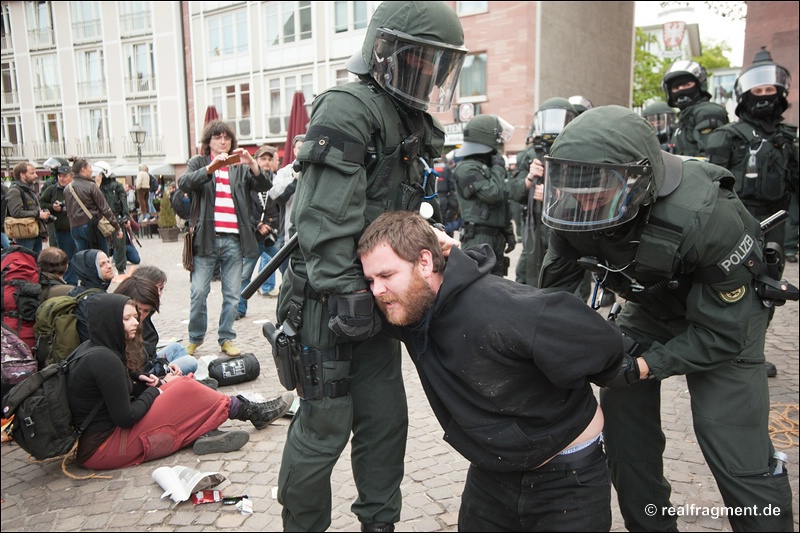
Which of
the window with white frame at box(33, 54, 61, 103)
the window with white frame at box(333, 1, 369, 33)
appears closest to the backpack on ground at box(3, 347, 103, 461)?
the window with white frame at box(33, 54, 61, 103)

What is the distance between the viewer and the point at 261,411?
→ 11.9 feet

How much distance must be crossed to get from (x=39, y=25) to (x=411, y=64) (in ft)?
14.3

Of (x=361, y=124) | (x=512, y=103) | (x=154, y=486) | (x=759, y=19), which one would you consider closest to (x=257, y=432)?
(x=154, y=486)

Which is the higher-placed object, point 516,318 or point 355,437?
point 516,318

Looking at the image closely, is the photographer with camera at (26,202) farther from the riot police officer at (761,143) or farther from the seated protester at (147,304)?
the riot police officer at (761,143)

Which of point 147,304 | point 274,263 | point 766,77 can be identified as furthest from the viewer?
point 766,77

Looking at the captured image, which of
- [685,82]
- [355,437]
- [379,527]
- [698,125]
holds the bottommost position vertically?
[379,527]

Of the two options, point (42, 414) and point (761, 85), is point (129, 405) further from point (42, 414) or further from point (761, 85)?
point (761, 85)

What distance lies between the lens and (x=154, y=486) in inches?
116

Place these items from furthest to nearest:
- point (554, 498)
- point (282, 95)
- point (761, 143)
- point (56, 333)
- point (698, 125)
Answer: point (282, 95) < point (698, 125) < point (761, 143) < point (56, 333) < point (554, 498)

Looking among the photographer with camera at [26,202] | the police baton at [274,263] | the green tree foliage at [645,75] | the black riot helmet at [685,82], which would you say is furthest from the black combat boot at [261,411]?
the green tree foliage at [645,75]

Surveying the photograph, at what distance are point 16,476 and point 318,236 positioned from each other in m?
2.49

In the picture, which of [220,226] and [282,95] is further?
[282,95]

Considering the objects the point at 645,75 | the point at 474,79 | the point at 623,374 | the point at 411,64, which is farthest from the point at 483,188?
the point at 645,75
